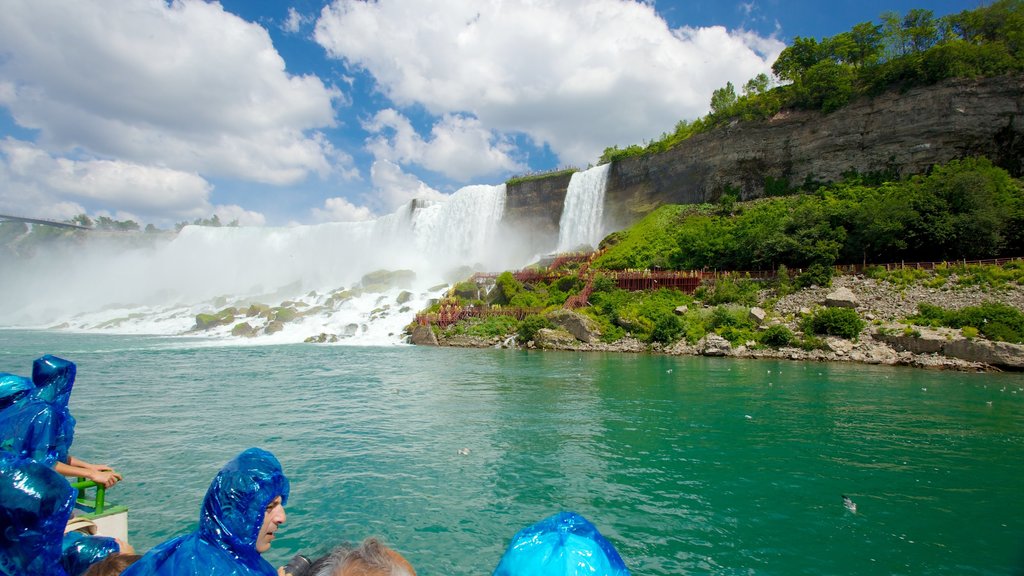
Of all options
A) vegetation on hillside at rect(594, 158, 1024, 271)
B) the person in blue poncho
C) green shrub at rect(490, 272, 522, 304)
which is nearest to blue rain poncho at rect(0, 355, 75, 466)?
the person in blue poncho

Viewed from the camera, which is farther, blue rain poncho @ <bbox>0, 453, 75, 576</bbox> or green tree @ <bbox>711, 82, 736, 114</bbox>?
green tree @ <bbox>711, 82, 736, 114</bbox>

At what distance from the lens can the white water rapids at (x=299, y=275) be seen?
4203cm

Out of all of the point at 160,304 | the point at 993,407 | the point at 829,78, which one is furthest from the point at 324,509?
the point at 160,304

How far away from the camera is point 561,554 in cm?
162

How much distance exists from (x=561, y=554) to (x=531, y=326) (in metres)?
30.1

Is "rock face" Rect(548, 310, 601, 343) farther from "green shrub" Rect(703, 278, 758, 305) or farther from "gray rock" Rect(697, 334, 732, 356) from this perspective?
"green shrub" Rect(703, 278, 758, 305)

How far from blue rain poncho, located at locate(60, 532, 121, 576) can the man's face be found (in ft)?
4.20

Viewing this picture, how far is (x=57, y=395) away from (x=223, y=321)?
4396cm

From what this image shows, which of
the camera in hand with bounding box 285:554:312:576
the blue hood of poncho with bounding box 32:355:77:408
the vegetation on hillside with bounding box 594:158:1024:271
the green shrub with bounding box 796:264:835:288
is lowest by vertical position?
the camera in hand with bounding box 285:554:312:576

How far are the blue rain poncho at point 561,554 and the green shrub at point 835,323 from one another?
Result: 27.6 m

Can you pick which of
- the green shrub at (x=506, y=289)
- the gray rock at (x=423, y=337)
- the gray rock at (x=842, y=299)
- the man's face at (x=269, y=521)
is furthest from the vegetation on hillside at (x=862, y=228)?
the man's face at (x=269, y=521)

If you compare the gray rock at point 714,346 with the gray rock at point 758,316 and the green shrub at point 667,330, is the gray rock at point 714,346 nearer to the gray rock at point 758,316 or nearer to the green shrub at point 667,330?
the green shrub at point 667,330

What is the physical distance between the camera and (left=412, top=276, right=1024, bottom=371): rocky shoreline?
66.8 ft

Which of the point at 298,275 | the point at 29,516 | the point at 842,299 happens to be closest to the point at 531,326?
the point at 842,299
